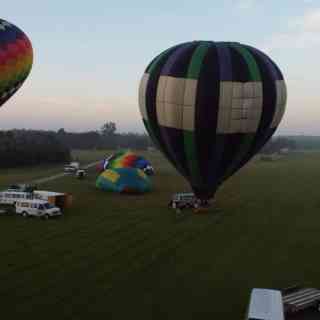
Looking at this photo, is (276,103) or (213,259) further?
(276,103)

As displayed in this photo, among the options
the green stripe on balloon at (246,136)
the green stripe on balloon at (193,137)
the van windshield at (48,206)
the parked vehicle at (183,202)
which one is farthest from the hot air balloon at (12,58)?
the green stripe on balloon at (246,136)

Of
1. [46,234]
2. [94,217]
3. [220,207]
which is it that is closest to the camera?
[46,234]

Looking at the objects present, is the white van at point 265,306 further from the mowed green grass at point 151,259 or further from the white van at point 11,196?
the white van at point 11,196

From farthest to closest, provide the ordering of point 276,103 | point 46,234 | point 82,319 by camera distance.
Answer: point 276,103 → point 46,234 → point 82,319

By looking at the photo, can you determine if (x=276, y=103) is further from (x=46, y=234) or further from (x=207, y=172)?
(x=46, y=234)

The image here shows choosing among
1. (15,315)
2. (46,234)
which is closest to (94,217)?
(46,234)

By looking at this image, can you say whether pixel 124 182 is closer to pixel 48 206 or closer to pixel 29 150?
pixel 48 206

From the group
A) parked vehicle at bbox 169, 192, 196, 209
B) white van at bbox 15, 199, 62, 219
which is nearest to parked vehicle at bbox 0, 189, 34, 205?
white van at bbox 15, 199, 62, 219

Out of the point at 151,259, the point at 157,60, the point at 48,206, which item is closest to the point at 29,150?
the point at 48,206

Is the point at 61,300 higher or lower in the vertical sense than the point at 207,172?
lower
